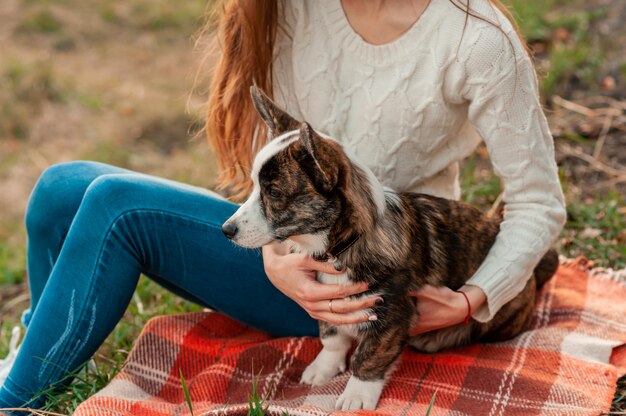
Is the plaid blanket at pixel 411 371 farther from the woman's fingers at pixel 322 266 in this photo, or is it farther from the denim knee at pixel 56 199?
the denim knee at pixel 56 199

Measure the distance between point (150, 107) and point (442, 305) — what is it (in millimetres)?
4781

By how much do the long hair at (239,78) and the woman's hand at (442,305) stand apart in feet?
2.64

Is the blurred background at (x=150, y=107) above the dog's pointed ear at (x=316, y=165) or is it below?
below

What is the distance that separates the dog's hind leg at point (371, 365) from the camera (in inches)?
97.0

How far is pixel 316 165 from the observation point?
2178 mm

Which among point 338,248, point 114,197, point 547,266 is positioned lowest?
point 547,266

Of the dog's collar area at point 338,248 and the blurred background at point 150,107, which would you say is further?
the blurred background at point 150,107

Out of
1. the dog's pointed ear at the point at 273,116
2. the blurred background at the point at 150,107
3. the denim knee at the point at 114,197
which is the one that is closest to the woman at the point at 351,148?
the denim knee at the point at 114,197

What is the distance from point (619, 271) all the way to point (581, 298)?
0.26 m

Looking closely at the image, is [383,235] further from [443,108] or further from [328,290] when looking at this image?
[443,108]

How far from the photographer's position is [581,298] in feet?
10.3

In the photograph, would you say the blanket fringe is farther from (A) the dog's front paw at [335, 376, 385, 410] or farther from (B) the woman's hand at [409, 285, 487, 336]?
(A) the dog's front paw at [335, 376, 385, 410]

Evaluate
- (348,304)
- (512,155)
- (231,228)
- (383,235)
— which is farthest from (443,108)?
(231,228)

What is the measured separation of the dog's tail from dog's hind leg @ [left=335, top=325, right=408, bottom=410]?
86cm
